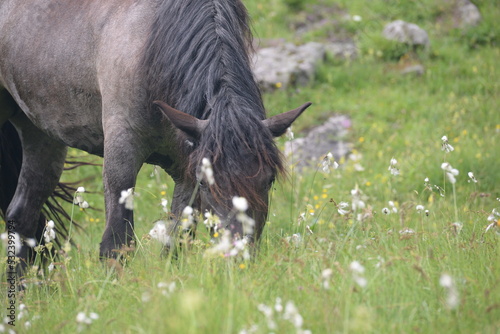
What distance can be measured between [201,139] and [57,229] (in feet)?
8.54

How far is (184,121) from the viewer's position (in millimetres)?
3309

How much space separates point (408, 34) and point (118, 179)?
7.36 metres

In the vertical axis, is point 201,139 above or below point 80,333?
above

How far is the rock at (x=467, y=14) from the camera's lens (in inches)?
419

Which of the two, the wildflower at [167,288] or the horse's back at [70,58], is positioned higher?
the horse's back at [70,58]

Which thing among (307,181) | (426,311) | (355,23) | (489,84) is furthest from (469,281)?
(355,23)

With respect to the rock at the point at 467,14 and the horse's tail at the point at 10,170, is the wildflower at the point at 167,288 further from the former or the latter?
the rock at the point at 467,14

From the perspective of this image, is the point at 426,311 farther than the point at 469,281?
No

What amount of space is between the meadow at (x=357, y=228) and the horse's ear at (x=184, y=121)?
0.53m

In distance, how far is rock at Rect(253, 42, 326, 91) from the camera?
9.23 m

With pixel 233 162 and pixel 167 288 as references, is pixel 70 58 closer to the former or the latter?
pixel 233 162

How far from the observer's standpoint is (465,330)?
2.39m

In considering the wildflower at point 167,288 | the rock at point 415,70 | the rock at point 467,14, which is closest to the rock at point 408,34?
the rock at point 415,70

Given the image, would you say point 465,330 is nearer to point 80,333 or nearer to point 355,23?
point 80,333
